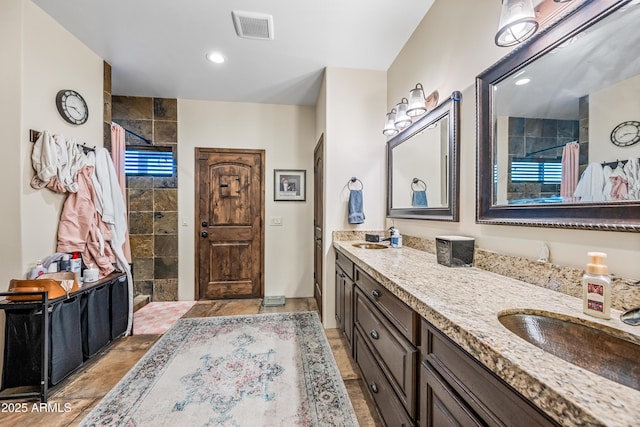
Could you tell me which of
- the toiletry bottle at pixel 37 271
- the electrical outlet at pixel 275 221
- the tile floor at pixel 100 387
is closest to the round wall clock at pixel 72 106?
the toiletry bottle at pixel 37 271


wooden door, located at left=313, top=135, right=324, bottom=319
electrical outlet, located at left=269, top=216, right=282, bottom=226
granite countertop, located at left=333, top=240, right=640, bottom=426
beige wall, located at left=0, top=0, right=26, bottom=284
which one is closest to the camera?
granite countertop, located at left=333, top=240, right=640, bottom=426

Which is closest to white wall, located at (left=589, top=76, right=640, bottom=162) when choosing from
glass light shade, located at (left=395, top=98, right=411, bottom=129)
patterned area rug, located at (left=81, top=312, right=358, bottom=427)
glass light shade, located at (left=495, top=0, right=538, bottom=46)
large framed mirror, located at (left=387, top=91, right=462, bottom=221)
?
glass light shade, located at (left=495, top=0, right=538, bottom=46)

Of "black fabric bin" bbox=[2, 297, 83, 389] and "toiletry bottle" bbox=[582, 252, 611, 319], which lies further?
"black fabric bin" bbox=[2, 297, 83, 389]

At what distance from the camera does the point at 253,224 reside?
11.5 feet

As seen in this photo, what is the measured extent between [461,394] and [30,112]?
293 centimetres

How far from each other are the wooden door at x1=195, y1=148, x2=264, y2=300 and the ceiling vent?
1.53 meters

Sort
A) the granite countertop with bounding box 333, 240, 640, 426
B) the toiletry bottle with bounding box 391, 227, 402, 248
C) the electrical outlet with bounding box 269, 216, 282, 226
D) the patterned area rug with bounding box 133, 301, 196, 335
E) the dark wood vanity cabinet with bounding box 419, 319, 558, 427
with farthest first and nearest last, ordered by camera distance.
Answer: the electrical outlet with bounding box 269, 216, 282, 226 < the patterned area rug with bounding box 133, 301, 196, 335 < the toiletry bottle with bounding box 391, 227, 402, 248 < the dark wood vanity cabinet with bounding box 419, 319, 558, 427 < the granite countertop with bounding box 333, 240, 640, 426

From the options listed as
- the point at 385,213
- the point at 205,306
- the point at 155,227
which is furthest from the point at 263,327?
the point at 155,227

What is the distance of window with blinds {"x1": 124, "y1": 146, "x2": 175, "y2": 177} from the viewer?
3.30m

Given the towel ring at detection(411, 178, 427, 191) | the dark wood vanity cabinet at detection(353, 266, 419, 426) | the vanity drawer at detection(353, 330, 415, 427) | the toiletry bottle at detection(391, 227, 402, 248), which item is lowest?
the vanity drawer at detection(353, 330, 415, 427)

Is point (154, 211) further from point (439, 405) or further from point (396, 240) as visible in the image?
point (439, 405)

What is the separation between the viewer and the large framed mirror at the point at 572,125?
31.5 inches

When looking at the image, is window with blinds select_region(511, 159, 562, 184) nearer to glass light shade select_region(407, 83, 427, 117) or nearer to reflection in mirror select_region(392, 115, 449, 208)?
reflection in mirror select_region(392, 115, 449, 208)

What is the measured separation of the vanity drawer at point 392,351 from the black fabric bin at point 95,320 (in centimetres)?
204
